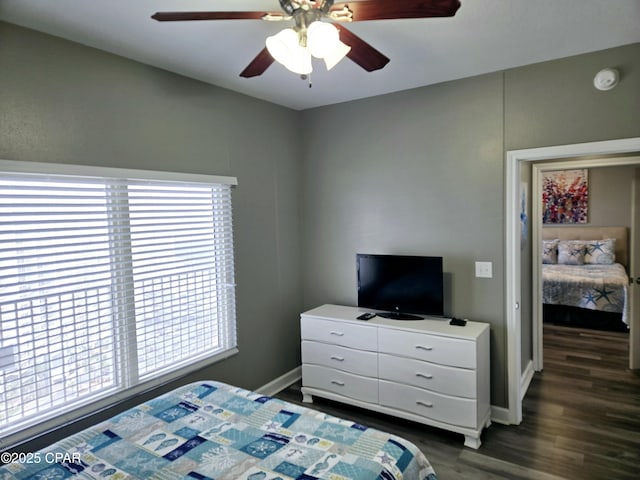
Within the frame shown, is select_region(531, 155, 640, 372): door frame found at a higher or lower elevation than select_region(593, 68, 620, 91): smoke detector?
lower

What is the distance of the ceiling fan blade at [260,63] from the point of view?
1.87 metres

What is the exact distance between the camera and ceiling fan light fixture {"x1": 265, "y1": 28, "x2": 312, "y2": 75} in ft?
5.19

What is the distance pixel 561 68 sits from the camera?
2682 millimetres

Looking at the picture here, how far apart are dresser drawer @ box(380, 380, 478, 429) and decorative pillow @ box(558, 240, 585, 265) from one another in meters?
4.87

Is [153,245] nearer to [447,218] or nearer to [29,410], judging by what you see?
[29,410]

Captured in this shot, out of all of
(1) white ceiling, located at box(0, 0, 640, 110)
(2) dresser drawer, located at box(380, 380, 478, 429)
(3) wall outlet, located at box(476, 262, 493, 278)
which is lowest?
(2) dresser drawer, located at box(380, 380, 478, 429)

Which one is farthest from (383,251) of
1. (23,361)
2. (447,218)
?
(23,361)

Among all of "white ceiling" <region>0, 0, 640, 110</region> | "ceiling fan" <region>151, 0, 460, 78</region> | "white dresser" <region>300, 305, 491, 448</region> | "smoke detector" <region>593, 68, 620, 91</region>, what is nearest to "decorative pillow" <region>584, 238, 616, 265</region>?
"white dresser" <region>300, 305, 491, 448</region>

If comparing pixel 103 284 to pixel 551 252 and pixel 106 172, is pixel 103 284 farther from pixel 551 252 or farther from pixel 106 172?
pixel 551 252

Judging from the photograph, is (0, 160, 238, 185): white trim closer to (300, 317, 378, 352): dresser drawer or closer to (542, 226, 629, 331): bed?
(300, 317, 378, 352): dresser drawer

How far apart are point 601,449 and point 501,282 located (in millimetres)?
1232

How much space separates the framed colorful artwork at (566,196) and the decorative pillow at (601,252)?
19.7 inches

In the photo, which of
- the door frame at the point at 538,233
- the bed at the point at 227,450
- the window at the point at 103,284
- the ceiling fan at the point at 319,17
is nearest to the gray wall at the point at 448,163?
the door frame at the point at 538,233

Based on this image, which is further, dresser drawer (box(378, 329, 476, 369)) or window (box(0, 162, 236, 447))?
dresser drawer (box(378, 329, 476, 369))
